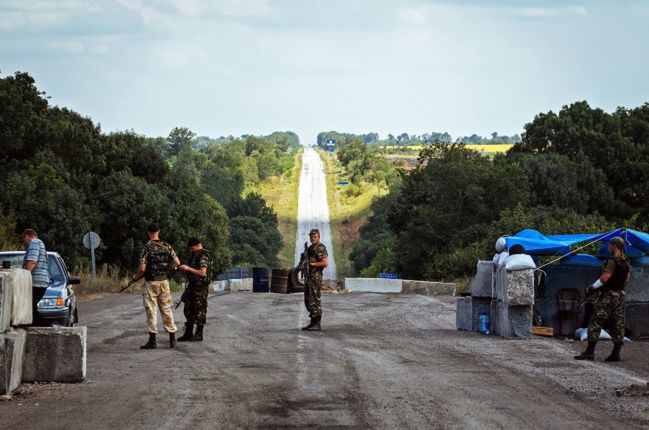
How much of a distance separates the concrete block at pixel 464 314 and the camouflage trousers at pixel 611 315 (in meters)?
6.25

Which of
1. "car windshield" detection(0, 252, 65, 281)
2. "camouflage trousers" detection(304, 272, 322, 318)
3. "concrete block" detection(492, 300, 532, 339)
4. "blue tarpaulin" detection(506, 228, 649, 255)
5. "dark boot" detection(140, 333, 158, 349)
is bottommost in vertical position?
"dark boot" detection(140, 333, 158, 349)

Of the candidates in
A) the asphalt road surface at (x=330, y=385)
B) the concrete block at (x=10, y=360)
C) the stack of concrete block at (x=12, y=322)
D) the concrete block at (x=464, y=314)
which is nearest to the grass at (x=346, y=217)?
the concrete block at (x=464, y=314)

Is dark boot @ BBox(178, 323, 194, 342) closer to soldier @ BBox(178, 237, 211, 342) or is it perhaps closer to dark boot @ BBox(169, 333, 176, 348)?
soldier @ BBox(178, 237, 211, 342)

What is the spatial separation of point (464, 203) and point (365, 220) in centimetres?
7437

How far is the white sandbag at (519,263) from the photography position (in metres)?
21.9

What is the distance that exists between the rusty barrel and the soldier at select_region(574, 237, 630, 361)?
96.2 feet

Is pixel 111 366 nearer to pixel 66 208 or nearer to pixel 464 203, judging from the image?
pixel 66 208

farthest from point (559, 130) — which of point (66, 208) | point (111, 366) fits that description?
point (111, 366)

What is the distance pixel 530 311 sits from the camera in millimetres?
22312

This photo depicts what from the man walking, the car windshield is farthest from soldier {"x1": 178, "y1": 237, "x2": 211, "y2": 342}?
the man walking

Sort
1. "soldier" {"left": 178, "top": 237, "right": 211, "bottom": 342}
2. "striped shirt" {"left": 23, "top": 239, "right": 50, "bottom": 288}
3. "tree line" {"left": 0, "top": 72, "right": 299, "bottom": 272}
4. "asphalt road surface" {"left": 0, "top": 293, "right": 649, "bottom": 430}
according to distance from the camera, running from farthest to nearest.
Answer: "tree line" {"left": 0, "top": 72, "right": 299, "bottom": 272} → "soldier" {"left": 178, "top": 237, "right": 211, "bottom": 342} → "striped shirt" {"left": 23, "top": 239, "right": 50, "bottom": 288} → "asphalt road surface" {"left": 0, "top": 293, "right": 649, "bottom": 430}

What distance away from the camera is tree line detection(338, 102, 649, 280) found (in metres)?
68.9

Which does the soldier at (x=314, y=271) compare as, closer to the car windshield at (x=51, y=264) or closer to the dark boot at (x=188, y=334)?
the dark boot at (x=188, y=334)

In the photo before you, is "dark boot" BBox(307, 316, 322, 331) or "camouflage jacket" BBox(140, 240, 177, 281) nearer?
"camouflage jacket" BBox(140, 240, 177, 281)
